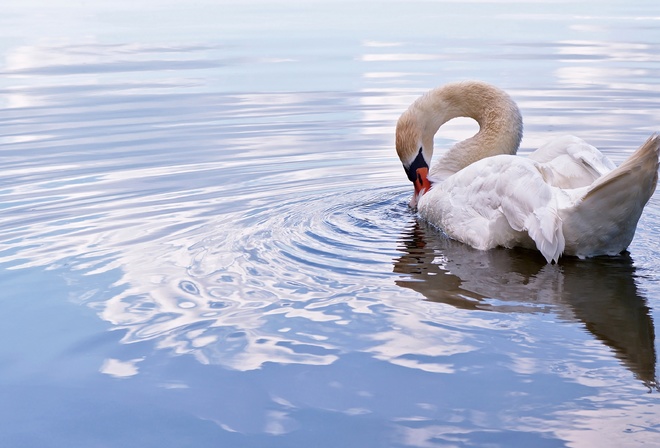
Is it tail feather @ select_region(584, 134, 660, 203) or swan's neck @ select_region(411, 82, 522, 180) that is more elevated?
tail feather @ select_region(584, 134, 660, 203)

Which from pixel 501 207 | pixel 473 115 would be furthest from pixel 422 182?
pixel 501 207

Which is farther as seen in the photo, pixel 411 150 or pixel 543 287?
pixel 411 150

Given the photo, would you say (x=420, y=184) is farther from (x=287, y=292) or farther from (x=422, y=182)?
(x=287, y=292)


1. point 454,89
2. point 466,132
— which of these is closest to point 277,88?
point 466,132

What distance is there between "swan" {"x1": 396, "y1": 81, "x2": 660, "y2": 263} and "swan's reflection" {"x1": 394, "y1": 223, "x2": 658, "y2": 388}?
14cm

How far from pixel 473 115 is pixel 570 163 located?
2245 mm

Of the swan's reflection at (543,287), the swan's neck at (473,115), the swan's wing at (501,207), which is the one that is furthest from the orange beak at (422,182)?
the swan's reflection at (543,287)

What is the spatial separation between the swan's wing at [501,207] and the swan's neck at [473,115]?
115 cm

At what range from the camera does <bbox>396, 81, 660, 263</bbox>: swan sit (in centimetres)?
602

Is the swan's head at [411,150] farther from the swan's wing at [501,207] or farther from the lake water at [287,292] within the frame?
the swan's wing at [501,207]

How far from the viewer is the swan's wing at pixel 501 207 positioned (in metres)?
6.22

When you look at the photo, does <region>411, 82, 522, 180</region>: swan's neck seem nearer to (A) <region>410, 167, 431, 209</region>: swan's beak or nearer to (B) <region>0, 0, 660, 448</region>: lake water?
(A) <region>410, 167, 431, 209</region>: swan's beak

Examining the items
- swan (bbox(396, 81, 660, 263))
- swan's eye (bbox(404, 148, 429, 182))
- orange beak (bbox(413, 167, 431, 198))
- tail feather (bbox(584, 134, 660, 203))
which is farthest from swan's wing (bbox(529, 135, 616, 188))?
swan's eye (bbox(404, 148, 429, 182))

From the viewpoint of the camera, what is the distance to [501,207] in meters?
6.70
